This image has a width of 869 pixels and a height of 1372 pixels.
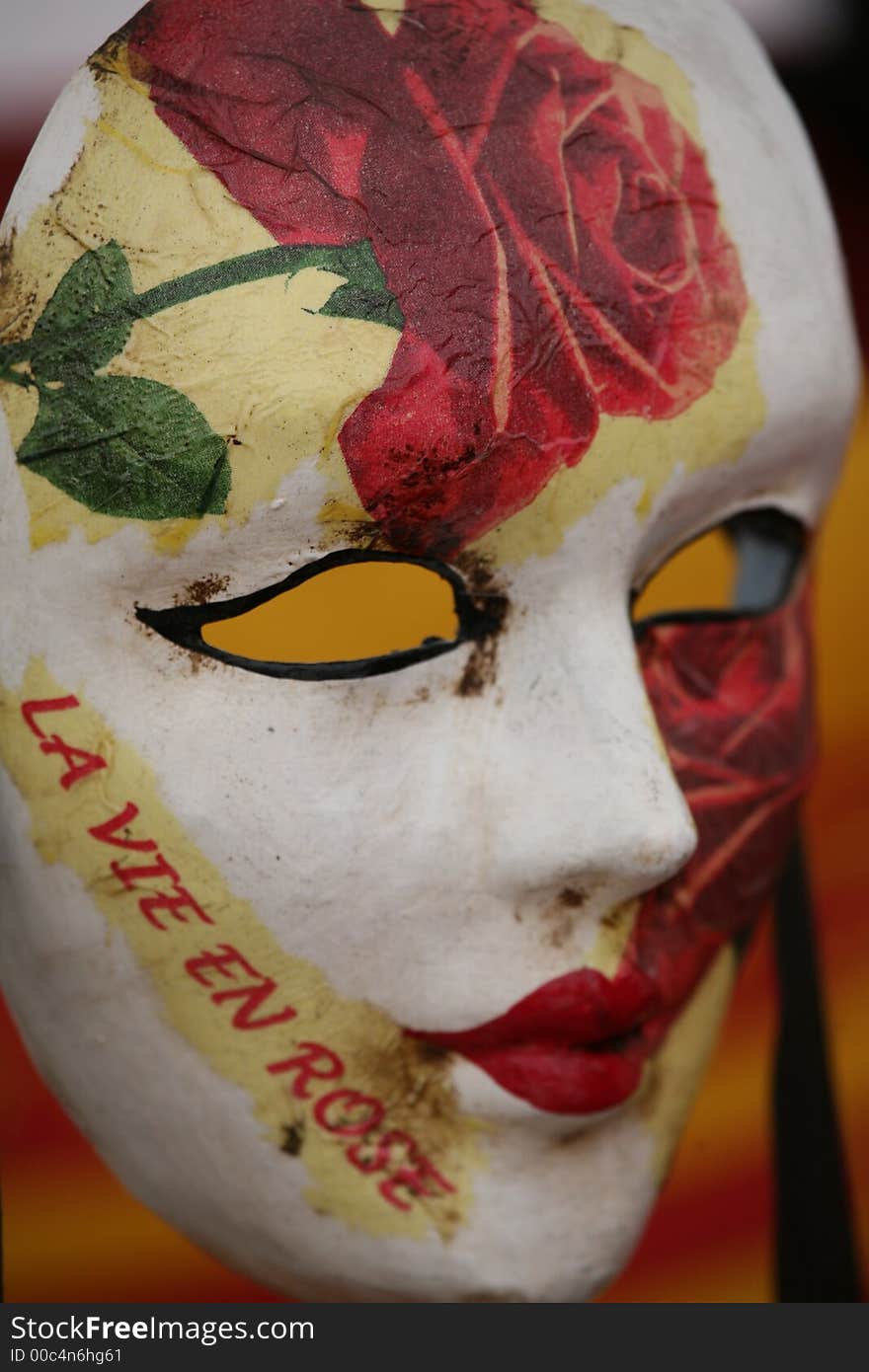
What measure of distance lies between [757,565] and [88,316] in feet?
1.87

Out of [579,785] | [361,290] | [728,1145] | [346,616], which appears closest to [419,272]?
[361,290]

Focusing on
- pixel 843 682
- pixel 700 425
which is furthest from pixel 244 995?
pixel 843 682

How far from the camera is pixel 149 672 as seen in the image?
896mm

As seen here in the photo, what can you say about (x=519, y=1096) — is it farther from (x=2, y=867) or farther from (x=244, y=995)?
(x=2, y=867)

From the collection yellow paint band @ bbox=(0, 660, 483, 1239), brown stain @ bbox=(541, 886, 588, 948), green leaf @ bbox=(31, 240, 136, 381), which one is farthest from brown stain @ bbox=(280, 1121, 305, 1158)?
green leaf @ bbox=(31, 240, 136, 381)

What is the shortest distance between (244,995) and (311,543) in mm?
268

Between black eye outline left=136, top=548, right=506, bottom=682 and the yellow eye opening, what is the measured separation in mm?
709

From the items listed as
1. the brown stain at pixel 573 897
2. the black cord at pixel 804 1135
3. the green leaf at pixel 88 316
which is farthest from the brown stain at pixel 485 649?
the black cord at pixel 804 1135

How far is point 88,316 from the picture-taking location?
855 millimetres

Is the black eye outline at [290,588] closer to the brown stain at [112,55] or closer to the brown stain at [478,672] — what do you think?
the brown stain at [478,672]

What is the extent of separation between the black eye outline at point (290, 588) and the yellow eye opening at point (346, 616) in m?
0.71

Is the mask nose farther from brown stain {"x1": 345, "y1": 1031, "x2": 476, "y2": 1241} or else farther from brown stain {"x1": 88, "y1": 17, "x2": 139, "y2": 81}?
brown stain {"x1": 88, "y1": 17, "x2": 139, "y2": 81}

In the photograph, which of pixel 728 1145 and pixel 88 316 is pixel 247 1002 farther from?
pixel 728 1145

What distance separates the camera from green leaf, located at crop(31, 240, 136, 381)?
33.5 inches
